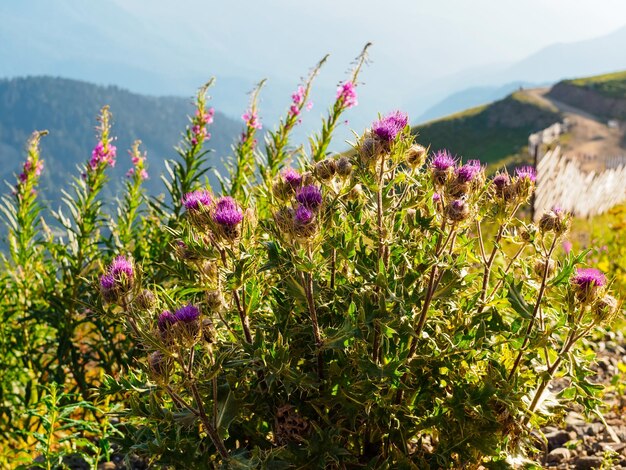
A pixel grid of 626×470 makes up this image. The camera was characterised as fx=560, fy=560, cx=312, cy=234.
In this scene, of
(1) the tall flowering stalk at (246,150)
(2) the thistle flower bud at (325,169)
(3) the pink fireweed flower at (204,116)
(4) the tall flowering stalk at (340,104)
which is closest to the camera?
(2) the thistle flower bud at (325,169)

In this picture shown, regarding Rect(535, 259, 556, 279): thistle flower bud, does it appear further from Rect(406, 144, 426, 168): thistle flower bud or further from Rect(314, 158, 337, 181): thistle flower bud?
Rect(314, 158, 337, 181): thistle flower bud

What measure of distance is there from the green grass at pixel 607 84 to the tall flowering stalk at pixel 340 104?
5757 cm

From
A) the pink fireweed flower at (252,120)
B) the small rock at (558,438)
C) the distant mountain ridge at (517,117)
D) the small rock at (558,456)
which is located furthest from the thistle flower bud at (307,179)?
the distant mountain ridge at (517,117)

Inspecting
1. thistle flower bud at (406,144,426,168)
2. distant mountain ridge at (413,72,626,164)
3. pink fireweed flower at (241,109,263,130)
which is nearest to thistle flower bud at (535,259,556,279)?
thistle flower bud at (406,144,426,168)

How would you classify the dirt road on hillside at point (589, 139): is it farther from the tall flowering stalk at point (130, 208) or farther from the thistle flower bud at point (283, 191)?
the thistle flower bud at point (283, 191)

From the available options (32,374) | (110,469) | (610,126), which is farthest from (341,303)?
(610,126)

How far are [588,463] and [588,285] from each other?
1.59 m

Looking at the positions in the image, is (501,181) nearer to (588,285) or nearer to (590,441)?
(588,285)

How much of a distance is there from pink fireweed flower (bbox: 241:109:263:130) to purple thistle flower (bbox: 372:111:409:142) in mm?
2969

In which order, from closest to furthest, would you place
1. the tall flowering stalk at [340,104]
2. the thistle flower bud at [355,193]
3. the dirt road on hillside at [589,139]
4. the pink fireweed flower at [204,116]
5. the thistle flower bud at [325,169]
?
the thistle flower bud at [325,169]
the thistle flower bud at [355,193]
the tall flowering stalk at [340,104]
the pink fireweed flower at [204,116]
the dirt road on hillside at [589,139]

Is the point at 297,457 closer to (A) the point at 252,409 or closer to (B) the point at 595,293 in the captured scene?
(A) the point at 252,409

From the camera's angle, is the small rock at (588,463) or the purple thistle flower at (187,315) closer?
the purple thistle flower at (187,315)

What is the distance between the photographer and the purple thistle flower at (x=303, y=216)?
64.2 inches

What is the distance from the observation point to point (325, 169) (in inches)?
78.9
